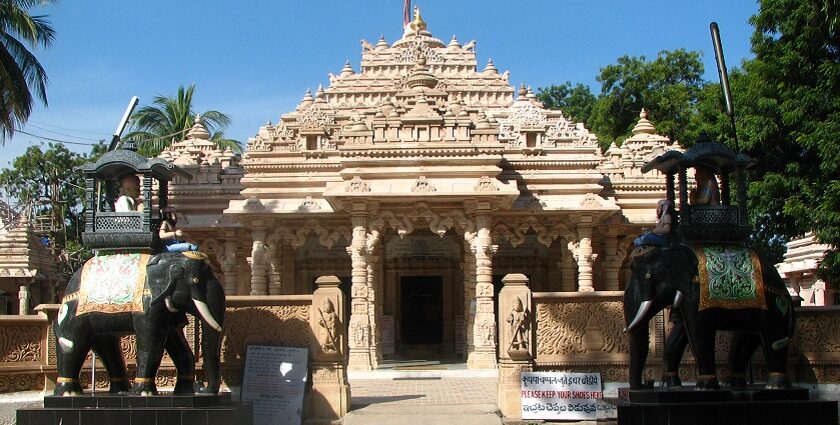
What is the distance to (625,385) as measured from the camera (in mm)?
11812

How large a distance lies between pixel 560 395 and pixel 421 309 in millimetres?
13485

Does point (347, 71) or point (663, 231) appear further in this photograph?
point (347, 71)

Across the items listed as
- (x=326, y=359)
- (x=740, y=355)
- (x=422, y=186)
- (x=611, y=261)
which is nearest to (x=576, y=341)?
(x=740, y=355)

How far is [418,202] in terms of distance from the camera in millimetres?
19750

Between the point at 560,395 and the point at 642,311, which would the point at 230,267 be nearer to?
the point at 560,395

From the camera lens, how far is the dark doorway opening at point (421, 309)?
2489 centimetres

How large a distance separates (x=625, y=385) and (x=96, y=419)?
643 centimetres

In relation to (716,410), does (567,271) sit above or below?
above

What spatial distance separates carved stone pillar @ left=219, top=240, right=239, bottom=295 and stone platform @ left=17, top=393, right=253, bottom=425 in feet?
48.1

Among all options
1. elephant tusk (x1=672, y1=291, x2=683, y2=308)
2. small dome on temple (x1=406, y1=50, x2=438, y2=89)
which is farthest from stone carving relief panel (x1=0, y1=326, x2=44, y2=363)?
small dome on temple (x1=406, y1=50, x2=438, y2=89)

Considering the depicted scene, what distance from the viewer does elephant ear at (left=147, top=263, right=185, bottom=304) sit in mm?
9602

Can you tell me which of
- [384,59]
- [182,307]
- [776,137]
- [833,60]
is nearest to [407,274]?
[384,59]

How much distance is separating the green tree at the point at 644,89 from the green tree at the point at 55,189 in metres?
25.0

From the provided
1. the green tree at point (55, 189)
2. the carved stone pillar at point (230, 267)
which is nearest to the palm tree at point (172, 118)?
the green tree at point (55, 189)
